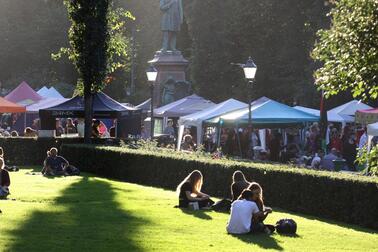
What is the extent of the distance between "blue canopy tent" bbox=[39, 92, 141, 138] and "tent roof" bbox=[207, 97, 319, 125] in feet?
17.4

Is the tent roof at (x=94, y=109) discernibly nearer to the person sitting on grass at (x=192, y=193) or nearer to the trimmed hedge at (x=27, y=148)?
the trimmed hedge at (x=27, y=148)

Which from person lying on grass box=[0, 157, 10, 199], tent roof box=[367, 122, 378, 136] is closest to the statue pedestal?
tent roof box=[367, 122, 378, 136]

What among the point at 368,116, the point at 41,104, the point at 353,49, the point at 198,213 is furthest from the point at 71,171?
the point at 41,104

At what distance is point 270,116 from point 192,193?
12.3 m

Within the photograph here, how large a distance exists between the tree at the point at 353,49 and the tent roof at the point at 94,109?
2303cm

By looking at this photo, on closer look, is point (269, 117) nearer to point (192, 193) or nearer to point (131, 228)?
point (192, 193)

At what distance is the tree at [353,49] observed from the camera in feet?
38.5

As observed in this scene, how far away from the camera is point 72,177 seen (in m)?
27.3

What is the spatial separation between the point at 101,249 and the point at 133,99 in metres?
53.8

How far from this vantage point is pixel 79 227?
596 inches

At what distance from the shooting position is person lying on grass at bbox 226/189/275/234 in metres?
14.7

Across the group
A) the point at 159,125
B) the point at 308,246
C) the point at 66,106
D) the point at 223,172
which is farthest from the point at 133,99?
the point at 308,246

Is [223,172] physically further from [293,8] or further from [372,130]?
[293,8]

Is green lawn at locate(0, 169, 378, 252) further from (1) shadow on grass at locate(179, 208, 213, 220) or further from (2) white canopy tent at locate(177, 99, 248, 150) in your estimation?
(2) white canopy tent at locate(177, 99, 248, 150)
